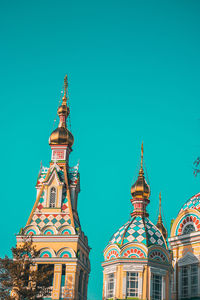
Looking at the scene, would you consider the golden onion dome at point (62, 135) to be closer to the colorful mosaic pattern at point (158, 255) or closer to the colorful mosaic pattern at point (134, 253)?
the colorful mosaic pattern at point (134, 253)

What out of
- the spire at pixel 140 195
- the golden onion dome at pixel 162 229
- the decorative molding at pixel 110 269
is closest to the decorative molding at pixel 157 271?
the decorative molding at pixel 110 269

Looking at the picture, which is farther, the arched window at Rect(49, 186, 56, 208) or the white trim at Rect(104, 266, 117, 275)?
the arched window at Rect(49, 186, 56, 208)

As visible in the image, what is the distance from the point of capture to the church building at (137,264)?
109ft

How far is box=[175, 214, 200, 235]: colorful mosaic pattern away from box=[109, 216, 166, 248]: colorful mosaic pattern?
2420 mm

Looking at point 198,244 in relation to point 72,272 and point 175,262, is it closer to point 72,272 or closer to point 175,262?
point 175,262

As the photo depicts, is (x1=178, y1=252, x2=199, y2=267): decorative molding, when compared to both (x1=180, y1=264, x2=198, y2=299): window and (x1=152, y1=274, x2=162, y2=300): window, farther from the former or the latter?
(x1=152, y1=274, x2=162, y2=300): window

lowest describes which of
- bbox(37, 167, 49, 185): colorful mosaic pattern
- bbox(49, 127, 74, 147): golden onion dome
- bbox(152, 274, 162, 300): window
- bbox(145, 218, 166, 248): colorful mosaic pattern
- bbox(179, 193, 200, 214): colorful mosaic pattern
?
bbox(152, 274, 162, 300): window

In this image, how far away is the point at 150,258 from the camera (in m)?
34.1

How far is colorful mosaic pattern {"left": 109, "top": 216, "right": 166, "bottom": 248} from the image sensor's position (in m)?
34.9

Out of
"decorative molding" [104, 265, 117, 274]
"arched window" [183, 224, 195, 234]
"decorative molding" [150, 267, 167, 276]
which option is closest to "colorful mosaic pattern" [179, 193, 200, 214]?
"arched window" [183, 224, 195, 234]

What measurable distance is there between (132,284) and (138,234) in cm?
311

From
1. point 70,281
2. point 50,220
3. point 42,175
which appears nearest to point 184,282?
point 70,281

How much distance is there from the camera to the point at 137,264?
1334 inches

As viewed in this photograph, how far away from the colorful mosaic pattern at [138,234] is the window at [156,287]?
200 centimetres
